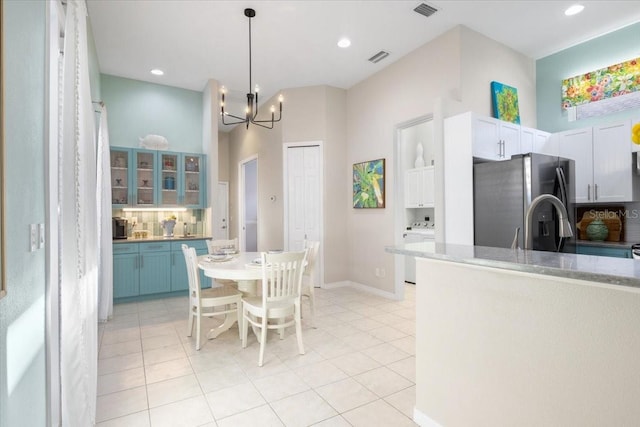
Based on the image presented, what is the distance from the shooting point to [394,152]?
4570mm

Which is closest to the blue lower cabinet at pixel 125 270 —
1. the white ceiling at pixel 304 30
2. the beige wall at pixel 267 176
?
the beige wall at pixel 267 176

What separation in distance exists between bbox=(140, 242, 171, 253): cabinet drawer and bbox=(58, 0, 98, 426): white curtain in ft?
9.10

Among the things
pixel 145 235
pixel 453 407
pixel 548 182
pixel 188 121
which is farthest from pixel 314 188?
pixel 453 407

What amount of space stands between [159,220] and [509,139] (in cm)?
515

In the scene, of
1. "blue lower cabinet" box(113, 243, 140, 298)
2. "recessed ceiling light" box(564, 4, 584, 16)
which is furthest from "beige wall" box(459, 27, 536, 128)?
"blue lower cabinet" box(113, 243, 140, 298)

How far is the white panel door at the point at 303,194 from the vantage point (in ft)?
17.6

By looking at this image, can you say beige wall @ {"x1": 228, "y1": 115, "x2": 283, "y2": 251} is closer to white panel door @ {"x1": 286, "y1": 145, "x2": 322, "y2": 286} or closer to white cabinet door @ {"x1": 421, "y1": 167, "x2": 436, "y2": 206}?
white panel door @ {"x1": 286, "y1": 145, "x2": 322, "y2": 286}

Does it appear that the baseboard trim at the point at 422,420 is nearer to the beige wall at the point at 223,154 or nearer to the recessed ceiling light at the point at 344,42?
the recessed ceiling light at the point at 344,42

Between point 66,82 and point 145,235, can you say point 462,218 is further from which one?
point 145,235

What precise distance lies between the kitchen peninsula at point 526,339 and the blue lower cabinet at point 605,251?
2.85 meters

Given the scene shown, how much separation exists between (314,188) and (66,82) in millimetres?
3955

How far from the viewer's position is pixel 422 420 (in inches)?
73.2

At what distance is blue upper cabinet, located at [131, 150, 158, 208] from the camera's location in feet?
15.5

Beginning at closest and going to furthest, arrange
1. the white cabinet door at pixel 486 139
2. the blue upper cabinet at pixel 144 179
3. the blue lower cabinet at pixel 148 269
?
the white cabinet door at pixel 486 139 < the blue lower cabinet at pixel 148 269 < the blue upper cabinet at pixel 144 179
